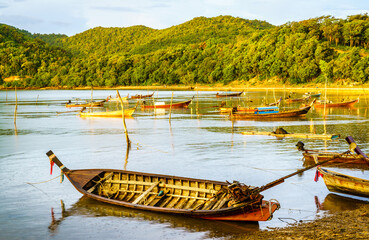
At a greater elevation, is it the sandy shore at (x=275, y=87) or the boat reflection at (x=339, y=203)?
the sandy shore at (x=275, y=87)

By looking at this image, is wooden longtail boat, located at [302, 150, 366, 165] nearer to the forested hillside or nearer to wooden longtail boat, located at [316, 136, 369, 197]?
wooden longtail boat, located at [316, 136, 369, 197]

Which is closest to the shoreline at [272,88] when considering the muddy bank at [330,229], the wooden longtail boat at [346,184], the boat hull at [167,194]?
the wooden longtail boat at [346,184]

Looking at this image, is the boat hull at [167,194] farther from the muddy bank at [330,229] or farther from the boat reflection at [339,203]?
the boat reflection at [339,203]

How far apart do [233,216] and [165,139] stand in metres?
23.1

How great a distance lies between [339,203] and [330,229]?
3529mm

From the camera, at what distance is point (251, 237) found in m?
11.9

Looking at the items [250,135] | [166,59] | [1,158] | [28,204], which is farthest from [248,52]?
[28,204]

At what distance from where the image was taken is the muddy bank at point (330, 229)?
11.2 m

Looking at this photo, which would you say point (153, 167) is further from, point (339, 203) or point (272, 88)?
point (272, 88)

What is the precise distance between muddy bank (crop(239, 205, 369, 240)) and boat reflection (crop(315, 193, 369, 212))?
2.60ft

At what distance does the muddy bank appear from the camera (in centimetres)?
1123

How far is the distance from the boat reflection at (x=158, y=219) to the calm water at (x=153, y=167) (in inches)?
1.4

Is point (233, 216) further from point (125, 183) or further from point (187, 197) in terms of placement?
point (125, 183)

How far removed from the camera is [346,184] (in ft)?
49.2
